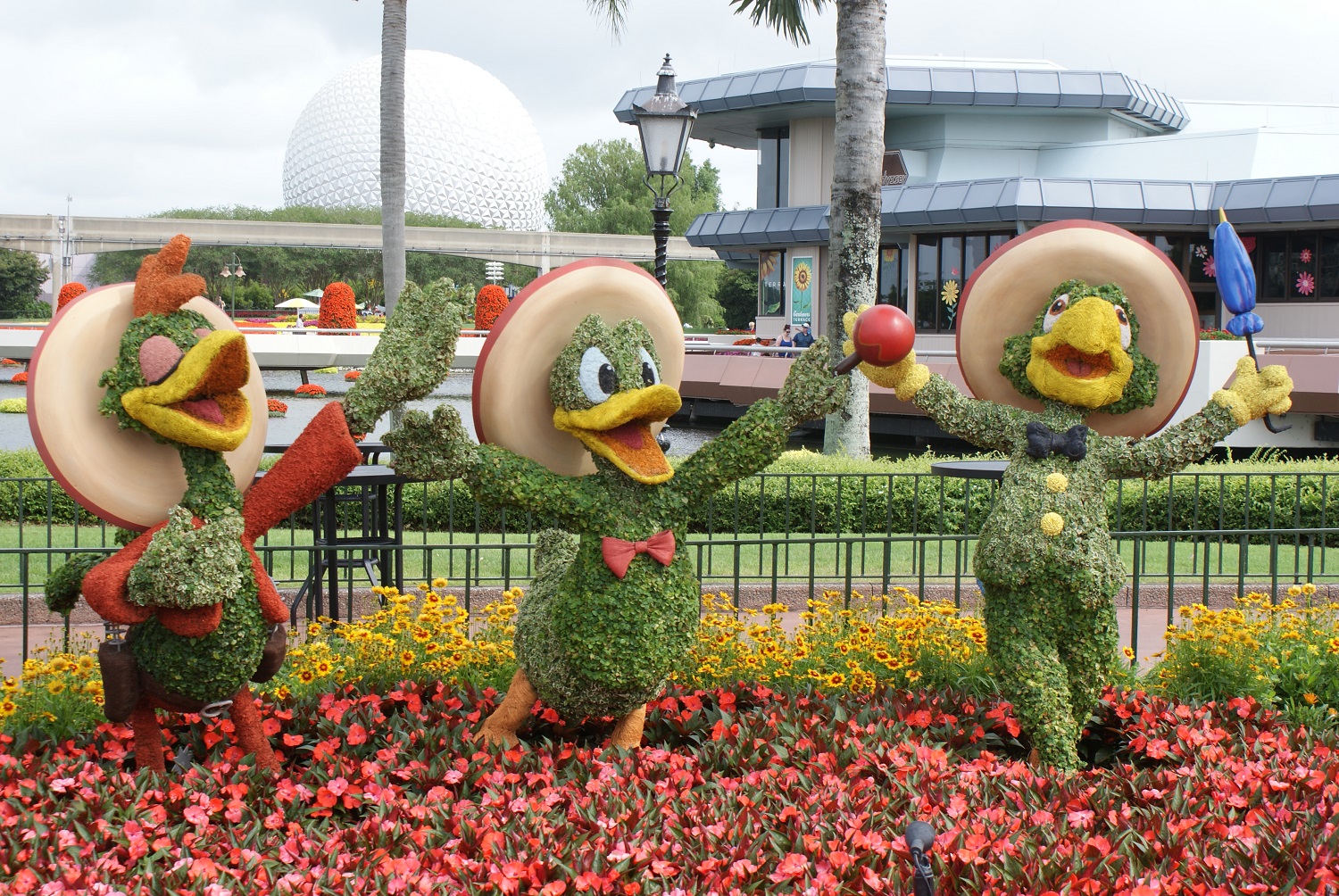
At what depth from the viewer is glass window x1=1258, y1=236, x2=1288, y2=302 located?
25.6 meters

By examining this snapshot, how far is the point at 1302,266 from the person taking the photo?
25.4 m

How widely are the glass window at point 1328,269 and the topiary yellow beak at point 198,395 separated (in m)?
25.9

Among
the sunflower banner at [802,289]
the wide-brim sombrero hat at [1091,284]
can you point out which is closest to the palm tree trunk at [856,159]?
the wide-brim sombrero hat at [1091,284]

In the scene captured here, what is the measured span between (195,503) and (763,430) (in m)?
2.14

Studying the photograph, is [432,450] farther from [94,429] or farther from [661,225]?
[661,225]

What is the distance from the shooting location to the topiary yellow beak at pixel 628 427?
455 centimetres

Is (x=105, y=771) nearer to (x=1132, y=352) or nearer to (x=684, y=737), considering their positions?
(x=684, y=737)

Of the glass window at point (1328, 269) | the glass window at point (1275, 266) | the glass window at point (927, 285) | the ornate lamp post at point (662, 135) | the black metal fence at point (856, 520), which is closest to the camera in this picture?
the black metal fence at point (856, 520)

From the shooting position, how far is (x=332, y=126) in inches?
A: 2188

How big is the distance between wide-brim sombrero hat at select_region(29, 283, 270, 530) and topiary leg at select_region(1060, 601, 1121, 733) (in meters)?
3.48

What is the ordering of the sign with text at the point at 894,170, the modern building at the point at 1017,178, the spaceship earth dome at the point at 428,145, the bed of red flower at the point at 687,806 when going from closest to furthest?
1. the bed of red flower at the point at 687,806
2. the modern building at the point at 1017,178
3. the sign with text at the point at 894,170
4. the spaceship earth dome at the point at 428,145

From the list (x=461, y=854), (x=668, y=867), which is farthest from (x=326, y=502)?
(x=668, y=867)

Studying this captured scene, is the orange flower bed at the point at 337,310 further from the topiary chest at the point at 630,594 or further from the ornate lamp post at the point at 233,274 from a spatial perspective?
the topiary chest at the point at 630,594

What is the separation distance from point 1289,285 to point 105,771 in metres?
26.4
